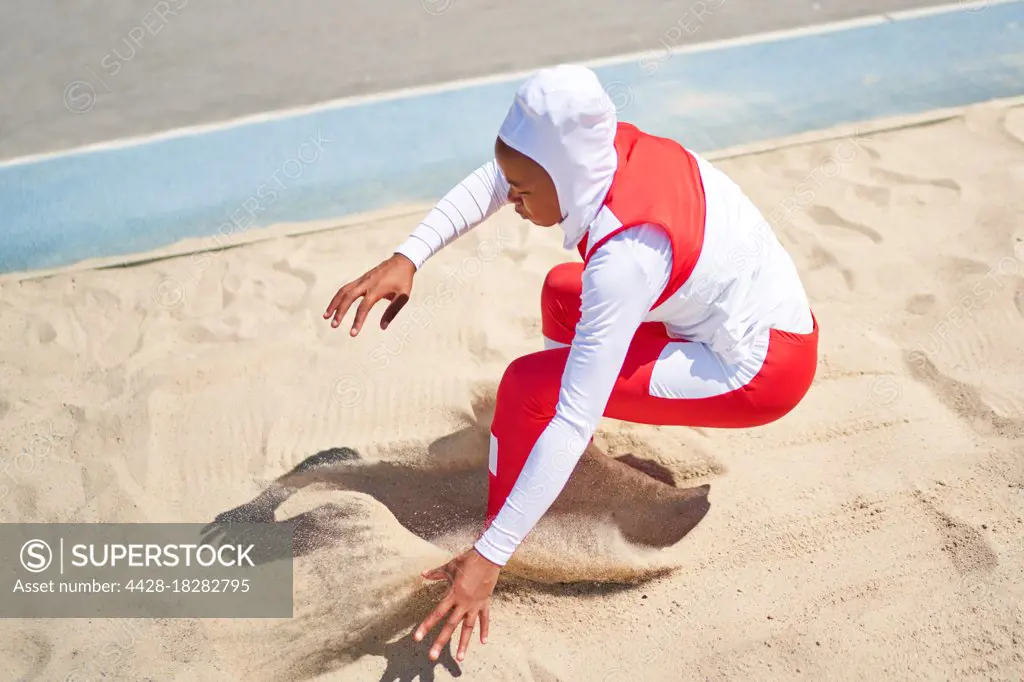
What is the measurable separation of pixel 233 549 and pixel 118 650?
0.37 meters

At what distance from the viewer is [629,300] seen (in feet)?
5.52

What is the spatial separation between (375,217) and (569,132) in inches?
82.2

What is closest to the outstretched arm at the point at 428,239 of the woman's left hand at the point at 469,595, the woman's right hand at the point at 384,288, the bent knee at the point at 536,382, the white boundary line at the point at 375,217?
the woman's right hand at the point at 384,288

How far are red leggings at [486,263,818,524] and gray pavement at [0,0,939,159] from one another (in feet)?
8.12

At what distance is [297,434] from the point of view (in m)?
2.73

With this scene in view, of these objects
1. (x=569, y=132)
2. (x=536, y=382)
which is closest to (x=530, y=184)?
(x=569, y=132)

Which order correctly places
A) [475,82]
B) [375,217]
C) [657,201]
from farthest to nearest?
[475,82]
[375,217]
[657,201]

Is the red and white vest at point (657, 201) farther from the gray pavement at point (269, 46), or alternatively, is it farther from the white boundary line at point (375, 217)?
the gray pavement at point (269, 46)

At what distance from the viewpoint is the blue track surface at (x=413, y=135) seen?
11.8 feet

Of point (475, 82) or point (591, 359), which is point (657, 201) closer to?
point (591, 359)

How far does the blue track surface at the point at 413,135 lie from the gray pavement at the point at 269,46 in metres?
0.13

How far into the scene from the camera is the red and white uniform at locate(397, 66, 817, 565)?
1658 mm

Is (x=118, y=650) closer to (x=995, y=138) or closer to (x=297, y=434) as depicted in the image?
(x=297, y=434)

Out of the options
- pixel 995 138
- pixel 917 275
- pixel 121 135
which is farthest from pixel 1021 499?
pixel 121 135
